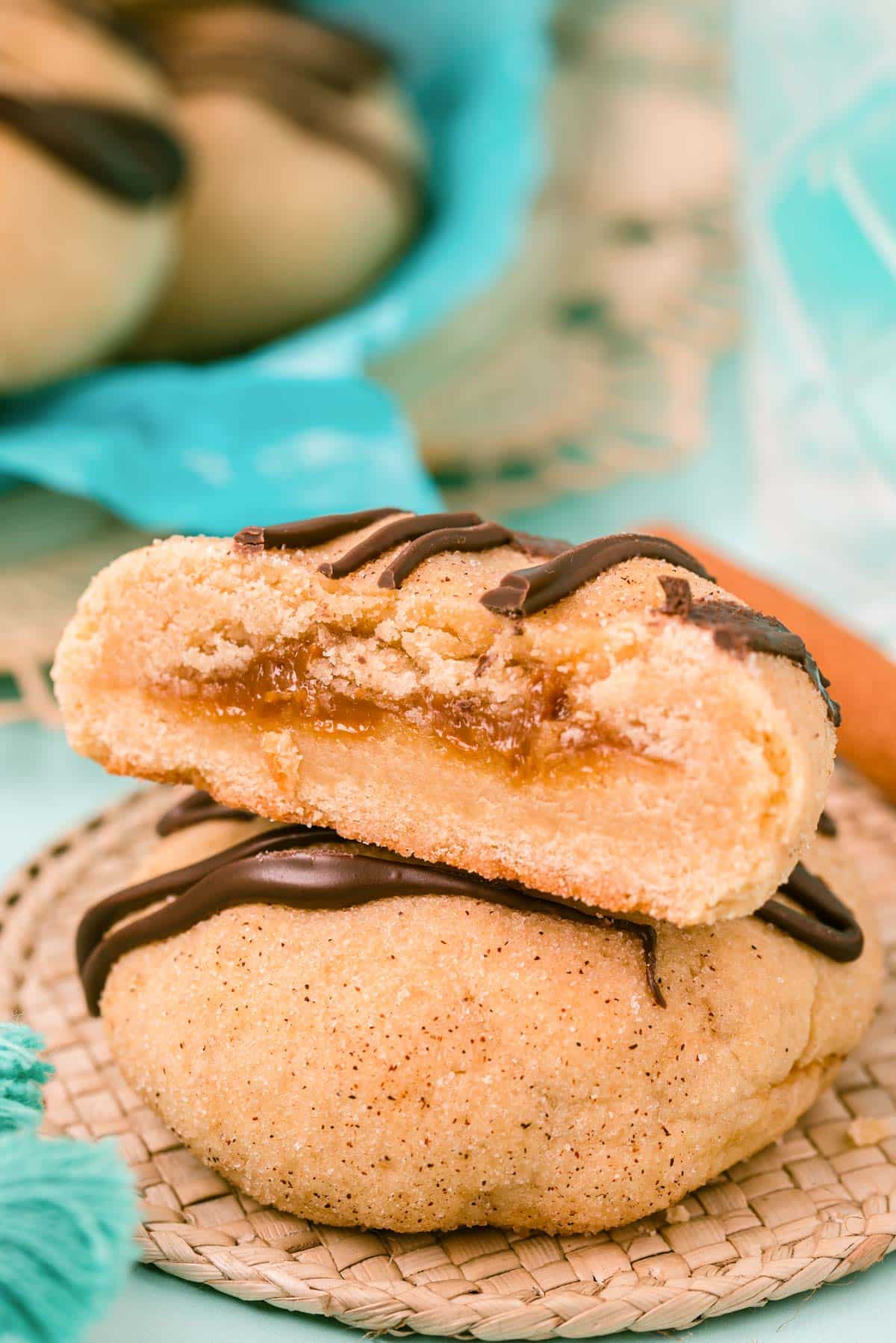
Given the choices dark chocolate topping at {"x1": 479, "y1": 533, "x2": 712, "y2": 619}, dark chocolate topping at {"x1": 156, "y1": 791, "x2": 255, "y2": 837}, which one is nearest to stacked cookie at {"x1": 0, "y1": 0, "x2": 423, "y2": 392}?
dark chocolate topping at {"x1": 156, "y1": 791, "x2": 255, "y2": 837}

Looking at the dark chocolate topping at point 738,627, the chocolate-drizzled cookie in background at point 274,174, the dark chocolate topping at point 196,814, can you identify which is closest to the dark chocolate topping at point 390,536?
the dark chocolate topping at point 738,627

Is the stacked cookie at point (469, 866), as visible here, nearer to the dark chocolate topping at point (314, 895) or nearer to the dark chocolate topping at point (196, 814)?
the dark chocolate topping at point (314, 895)

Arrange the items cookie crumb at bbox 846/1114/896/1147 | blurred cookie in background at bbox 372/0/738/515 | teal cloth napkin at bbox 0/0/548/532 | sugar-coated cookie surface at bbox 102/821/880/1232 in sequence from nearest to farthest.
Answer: sugar-coated cookie surface at bbox 102/821/880/1232, cookie crumb at bbox 846/1114/896/1147, teal cloth napkin at bbox 0/0/548/532, blurred cookie in background at bbox 372/0/738/515

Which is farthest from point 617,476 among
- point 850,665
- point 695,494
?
point 850,665

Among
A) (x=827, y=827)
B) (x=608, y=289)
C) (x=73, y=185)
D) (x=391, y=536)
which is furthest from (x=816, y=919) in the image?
(x=608, y=289)

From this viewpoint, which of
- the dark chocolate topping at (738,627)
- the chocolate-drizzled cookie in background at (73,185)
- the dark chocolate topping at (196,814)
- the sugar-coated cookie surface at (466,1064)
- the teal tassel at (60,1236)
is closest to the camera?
the teal tassel at (60,1236)

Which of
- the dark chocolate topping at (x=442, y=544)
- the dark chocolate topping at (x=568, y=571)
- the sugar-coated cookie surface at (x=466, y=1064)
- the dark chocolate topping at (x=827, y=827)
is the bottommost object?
the sugar-coated cookie surface at (x=466, y=1064)

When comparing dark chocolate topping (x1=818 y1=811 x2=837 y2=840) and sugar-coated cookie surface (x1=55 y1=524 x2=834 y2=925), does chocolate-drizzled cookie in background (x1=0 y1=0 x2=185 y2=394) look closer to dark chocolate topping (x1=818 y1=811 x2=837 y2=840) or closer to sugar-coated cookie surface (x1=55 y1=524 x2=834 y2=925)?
sugar-coated cookie surface (x1=55 y1=524 x2=834 y2=925)
